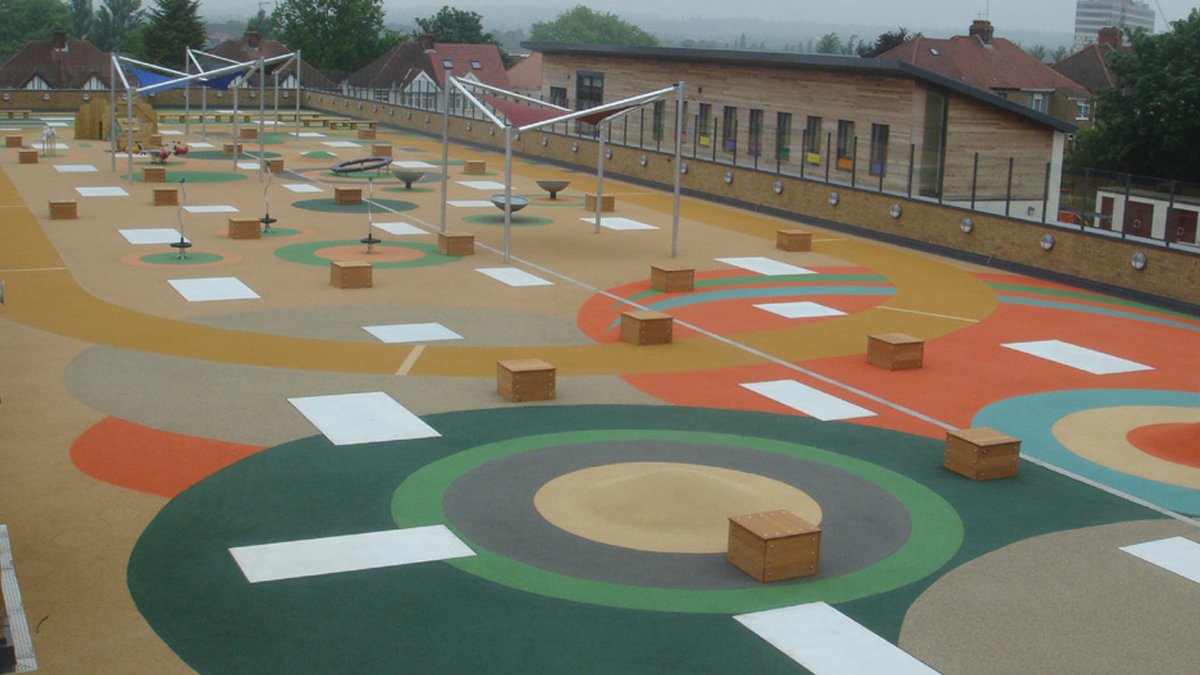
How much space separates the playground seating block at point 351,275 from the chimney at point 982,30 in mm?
86810

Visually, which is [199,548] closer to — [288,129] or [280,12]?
[288,129]

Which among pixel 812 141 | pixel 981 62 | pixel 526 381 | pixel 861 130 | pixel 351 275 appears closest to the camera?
pixel 526 381

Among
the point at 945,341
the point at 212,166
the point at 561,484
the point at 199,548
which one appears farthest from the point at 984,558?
the point at 212,166

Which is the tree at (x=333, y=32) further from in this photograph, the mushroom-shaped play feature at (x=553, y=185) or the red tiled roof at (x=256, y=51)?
the mushroom-shaped play feature at (x=553, y=185)

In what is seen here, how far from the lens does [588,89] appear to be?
5688 cm

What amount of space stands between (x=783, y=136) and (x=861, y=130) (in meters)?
2.92

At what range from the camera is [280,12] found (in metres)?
148

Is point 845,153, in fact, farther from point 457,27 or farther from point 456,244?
point 457,27

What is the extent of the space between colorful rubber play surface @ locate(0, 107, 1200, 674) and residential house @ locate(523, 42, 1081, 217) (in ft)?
14.1

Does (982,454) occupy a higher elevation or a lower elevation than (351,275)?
lower

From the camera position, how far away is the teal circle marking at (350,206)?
38.1 meters

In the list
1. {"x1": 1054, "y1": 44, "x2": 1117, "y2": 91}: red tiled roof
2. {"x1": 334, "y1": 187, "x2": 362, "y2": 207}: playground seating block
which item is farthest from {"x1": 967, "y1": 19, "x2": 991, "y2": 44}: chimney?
{"x1": 334, "y1": 187, "x2": 362, "y2": 207}: playground seating block

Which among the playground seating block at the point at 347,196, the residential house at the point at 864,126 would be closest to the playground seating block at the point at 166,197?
the playground seating block at the point at 347,196

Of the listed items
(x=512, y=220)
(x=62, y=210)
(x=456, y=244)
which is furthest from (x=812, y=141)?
(x=62, y=210)
